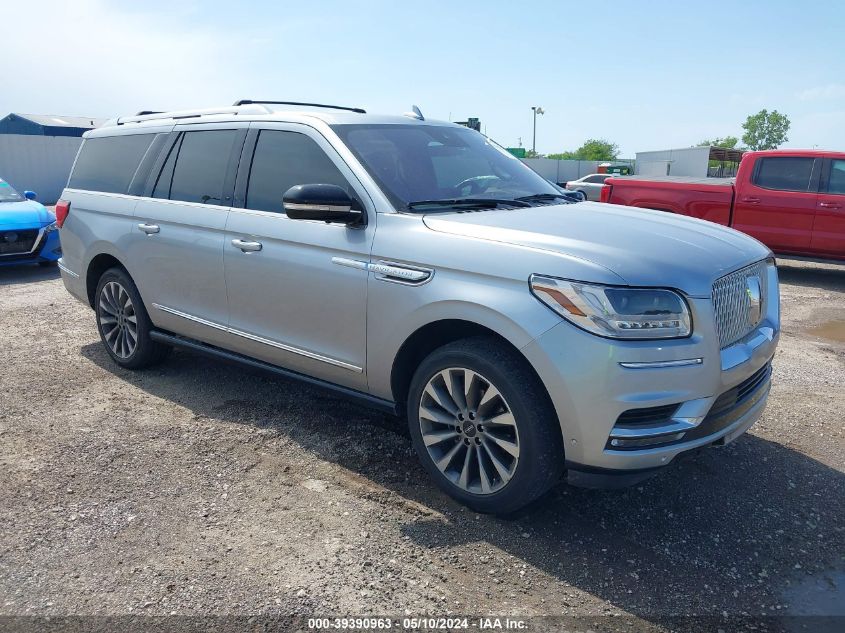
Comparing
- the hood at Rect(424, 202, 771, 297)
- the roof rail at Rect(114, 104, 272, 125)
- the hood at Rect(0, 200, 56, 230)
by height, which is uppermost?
the roof rail at Rect(114, 104, 272, 125)

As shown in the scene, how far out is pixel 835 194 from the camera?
9766 millimetres

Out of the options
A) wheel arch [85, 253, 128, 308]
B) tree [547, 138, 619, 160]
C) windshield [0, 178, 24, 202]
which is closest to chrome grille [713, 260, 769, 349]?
wheel arch [85, 253, 128, 308]

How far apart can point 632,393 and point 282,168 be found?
8.27 ft

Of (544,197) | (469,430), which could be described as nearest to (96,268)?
(544,197)

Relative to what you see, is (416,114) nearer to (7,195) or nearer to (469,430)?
(469,430)

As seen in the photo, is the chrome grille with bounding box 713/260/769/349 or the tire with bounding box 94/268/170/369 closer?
the chrome grille with bounding box 713/260/769/349

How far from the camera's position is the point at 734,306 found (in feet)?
10.7

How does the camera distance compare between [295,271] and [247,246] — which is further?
[247,246]

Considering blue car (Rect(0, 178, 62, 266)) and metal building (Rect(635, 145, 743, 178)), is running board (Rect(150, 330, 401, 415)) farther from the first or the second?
metal building (Rect(635, 145, 743, 178))

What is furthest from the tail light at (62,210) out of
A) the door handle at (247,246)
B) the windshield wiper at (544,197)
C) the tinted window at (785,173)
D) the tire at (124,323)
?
the tinted window at (785,173)

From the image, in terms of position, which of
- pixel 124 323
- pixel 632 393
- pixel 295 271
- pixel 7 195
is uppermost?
pixel 295 271

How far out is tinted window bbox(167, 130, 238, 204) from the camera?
4.60 metres

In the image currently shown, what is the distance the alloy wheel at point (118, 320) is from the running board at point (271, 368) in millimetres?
302

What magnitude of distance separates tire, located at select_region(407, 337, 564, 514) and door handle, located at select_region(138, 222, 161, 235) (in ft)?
8.19
